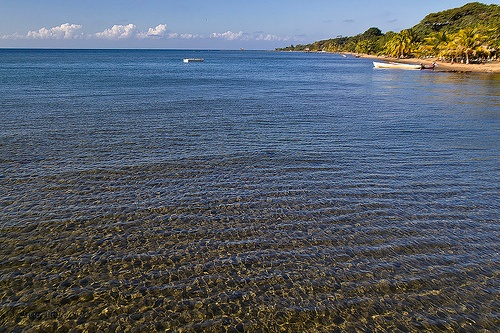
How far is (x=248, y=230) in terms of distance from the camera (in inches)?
481

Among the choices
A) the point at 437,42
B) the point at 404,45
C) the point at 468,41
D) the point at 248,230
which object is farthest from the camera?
the point at 404,45

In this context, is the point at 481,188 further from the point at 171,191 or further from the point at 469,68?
the point at 469,68

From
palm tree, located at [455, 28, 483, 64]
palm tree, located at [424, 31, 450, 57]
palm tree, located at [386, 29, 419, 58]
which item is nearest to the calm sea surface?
palm tree, located at [455, 28, 483, 64]

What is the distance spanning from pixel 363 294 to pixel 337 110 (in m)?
29.6

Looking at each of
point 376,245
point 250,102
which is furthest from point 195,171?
point 250,102

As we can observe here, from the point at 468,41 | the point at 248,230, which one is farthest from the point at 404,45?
the point at 248,230

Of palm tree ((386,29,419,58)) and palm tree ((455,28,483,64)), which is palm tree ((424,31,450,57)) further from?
palm tree ((386,29,419,58))

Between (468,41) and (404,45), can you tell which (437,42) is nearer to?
(404,45)

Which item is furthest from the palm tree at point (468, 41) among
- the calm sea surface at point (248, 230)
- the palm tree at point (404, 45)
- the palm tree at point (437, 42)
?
the calm sea surface at point (248, 230)

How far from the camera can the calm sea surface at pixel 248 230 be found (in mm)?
8547

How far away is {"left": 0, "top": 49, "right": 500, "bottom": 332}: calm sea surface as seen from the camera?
8.55 metres

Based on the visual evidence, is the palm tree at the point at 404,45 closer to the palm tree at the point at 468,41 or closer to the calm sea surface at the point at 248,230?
the palm tree at the point at 468,41

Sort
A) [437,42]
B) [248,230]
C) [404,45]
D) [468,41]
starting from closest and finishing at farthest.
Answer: [248,230], [468,41], [437,42], [404,45]

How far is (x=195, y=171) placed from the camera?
17844 mm
